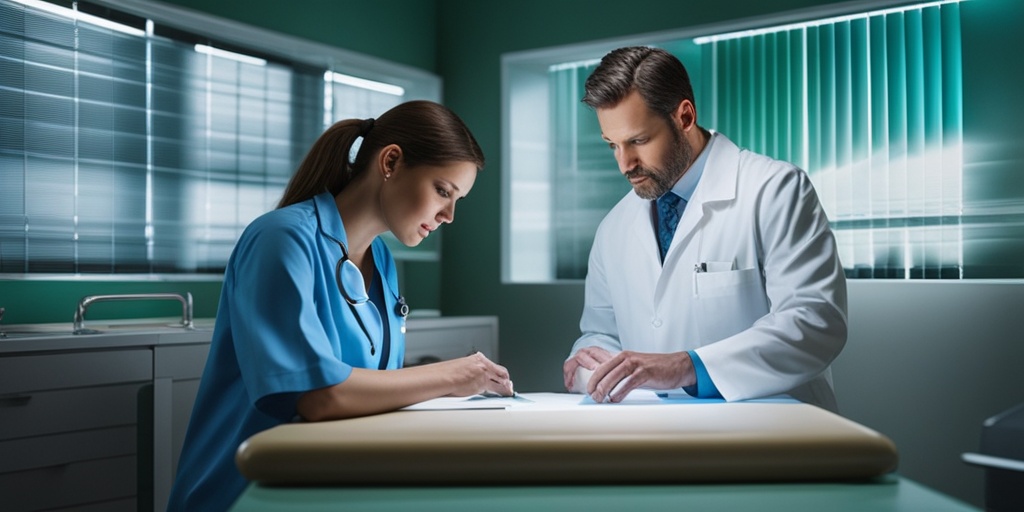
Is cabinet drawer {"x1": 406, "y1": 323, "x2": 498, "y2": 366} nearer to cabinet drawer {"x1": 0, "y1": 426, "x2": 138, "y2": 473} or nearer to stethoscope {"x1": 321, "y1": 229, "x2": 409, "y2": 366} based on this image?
cabinet drawer {"x1": 0, "y1": 426, "x2": 138, "y2": 473}

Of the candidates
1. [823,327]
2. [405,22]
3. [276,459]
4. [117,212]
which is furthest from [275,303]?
[405,22]

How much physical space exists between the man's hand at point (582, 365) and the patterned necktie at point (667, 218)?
356 mm

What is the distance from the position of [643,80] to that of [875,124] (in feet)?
4.60

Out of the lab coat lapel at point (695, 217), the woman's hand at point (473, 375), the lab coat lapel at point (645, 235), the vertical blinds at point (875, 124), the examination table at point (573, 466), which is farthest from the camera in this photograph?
the vertical blinds at point (875, 124)

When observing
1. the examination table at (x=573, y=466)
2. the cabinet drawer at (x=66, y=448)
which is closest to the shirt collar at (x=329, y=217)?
the examination table at (x=573, y=466)

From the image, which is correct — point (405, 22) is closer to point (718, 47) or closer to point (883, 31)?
point (718, 47)

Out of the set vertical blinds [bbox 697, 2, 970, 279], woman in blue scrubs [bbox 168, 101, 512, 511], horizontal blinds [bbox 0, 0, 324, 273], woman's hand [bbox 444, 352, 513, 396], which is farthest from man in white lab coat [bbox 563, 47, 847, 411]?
horizontal blinds [bbox 0, 0, 324, 273]

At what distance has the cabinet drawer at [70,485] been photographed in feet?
6.83

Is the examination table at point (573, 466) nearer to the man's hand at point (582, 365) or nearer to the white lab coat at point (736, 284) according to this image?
the white lab coat at point (736, 284)

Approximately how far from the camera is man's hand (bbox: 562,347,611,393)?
71.2 inches

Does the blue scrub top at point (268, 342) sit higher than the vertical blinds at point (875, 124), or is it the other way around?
the vertical blinds at point (875, 124)

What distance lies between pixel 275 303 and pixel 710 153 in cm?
120

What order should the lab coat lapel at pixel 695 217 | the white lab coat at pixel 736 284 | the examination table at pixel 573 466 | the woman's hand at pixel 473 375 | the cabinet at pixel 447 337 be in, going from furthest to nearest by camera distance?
the cabinet at pixel 447 337 → the lab coat lapel at pixel 695 217 → the white lab coat at pixel 736 284 → the woman's hand at pixel 473 375 → the examination table at pixel 573 466

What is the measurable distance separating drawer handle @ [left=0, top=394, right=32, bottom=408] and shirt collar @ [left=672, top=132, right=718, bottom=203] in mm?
1691
